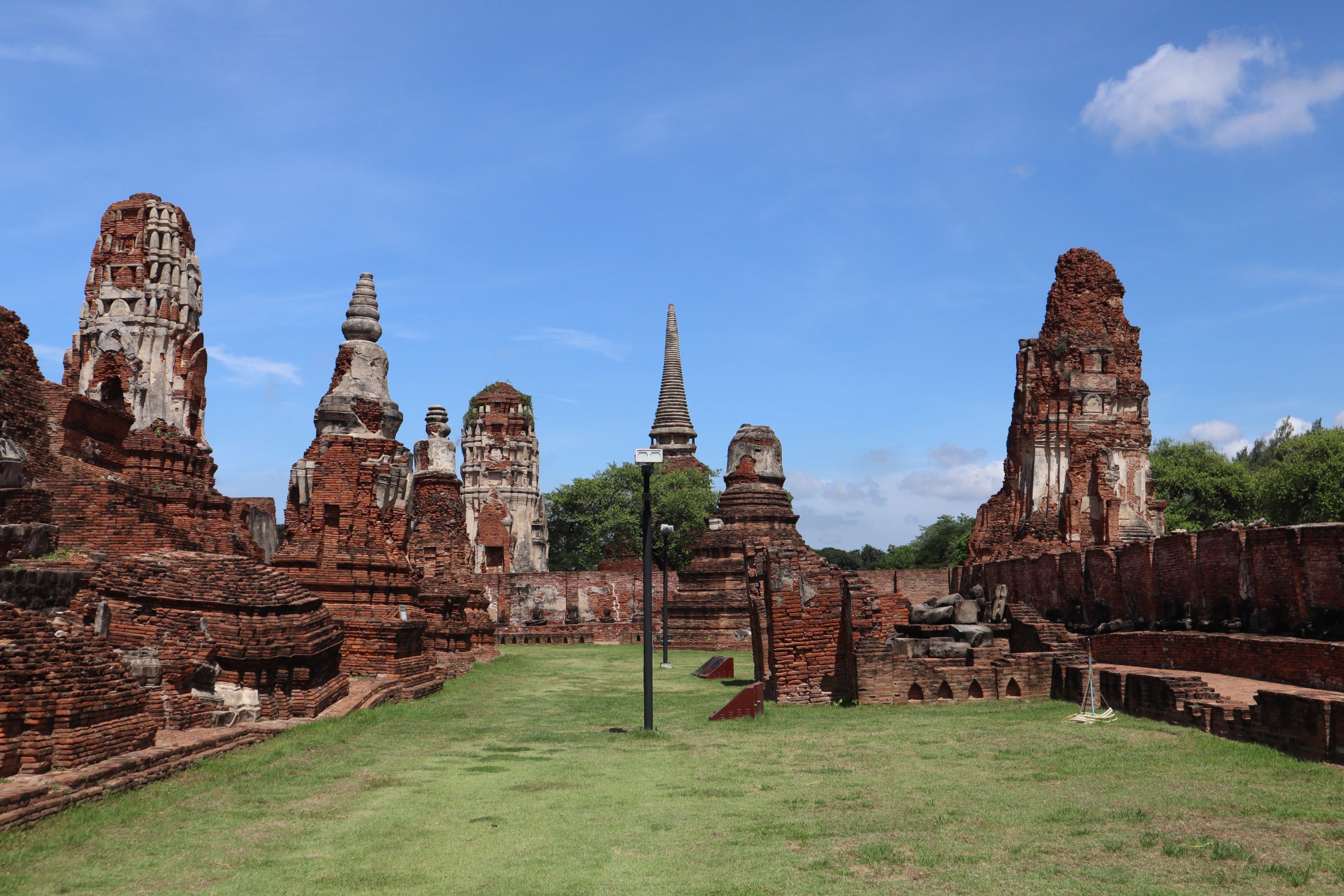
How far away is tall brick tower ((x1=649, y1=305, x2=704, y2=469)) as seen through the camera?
56531 millimetres

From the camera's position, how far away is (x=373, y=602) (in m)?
15.5

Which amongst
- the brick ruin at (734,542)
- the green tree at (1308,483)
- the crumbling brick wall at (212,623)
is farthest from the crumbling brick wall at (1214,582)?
the green tree at (1308,483)

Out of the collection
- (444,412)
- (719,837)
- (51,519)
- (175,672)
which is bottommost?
(719,837)

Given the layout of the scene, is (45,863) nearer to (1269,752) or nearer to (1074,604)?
(1269,752)

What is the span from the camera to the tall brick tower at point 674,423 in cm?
5653

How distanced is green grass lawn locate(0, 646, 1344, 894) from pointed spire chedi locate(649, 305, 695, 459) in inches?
1811

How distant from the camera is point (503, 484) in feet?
163

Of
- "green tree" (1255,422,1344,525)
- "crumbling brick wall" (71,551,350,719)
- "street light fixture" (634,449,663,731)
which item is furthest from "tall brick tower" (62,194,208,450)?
"green tree" (1255,422,1344,525)

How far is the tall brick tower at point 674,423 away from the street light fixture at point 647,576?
4324 centimetres

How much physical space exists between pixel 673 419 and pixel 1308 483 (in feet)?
97.8

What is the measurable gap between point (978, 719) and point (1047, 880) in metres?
5.99

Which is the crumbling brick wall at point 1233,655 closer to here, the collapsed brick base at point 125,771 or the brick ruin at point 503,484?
the collapsed brick base at point 125,771

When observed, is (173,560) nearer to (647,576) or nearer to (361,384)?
(647,576)

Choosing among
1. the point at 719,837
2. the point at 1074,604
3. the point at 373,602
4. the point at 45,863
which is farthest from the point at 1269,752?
the point at 1074,604
